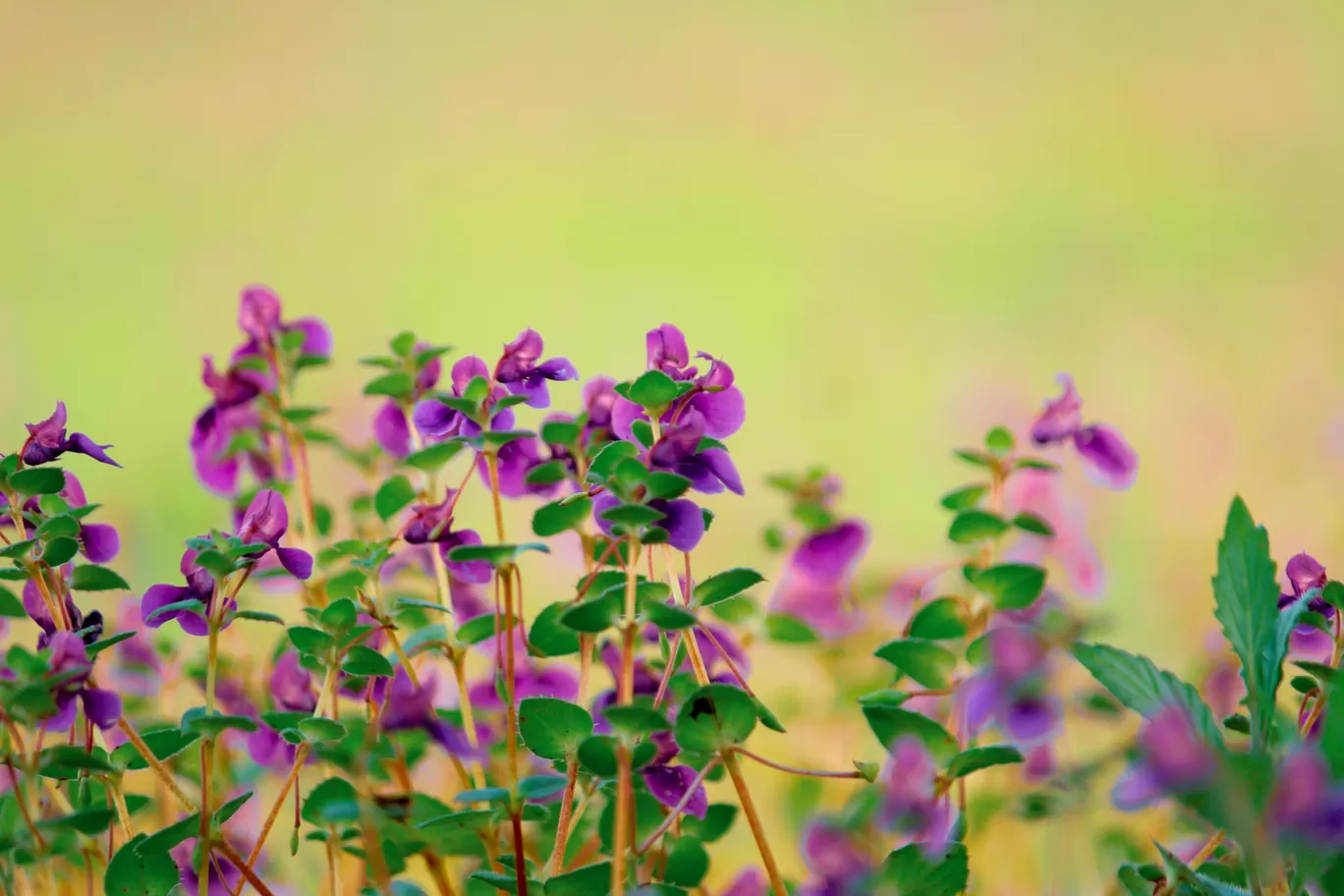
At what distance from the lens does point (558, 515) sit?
2.03 ft

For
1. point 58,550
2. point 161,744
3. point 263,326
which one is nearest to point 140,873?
point 161,744

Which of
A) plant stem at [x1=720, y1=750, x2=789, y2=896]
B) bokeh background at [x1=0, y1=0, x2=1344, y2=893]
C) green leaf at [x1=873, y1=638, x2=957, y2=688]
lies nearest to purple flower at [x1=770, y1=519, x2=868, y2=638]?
green leaf at [x1=873, y1=638, x2=957, y2=688]

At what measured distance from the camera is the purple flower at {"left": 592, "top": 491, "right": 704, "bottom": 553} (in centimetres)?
58

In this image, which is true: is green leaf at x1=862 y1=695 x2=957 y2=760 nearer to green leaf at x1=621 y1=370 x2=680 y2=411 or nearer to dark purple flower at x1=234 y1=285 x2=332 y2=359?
green leaf at x1=621 y1=370 x2=680 y2=411

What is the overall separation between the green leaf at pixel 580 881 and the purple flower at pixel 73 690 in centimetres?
24

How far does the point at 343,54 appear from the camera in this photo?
15.0 ft

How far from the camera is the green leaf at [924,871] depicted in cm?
55

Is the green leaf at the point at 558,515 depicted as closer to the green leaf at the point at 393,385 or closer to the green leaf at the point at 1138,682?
the green leaf at the point at 393,385

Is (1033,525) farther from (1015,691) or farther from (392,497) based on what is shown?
(392,497)

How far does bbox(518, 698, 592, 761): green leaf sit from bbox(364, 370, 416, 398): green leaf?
0.24 metres

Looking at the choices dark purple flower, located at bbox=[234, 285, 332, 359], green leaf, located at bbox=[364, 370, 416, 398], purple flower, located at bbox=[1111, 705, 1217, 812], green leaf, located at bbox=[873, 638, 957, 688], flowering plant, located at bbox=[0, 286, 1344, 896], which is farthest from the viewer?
dark purple flower, located at bbox=[234, 285, 332, 359]

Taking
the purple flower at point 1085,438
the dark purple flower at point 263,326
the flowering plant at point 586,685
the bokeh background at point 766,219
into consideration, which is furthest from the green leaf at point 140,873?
the bokeh background at point 766,219

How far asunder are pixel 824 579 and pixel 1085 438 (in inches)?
10.1

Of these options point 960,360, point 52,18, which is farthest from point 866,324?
point 52,18
